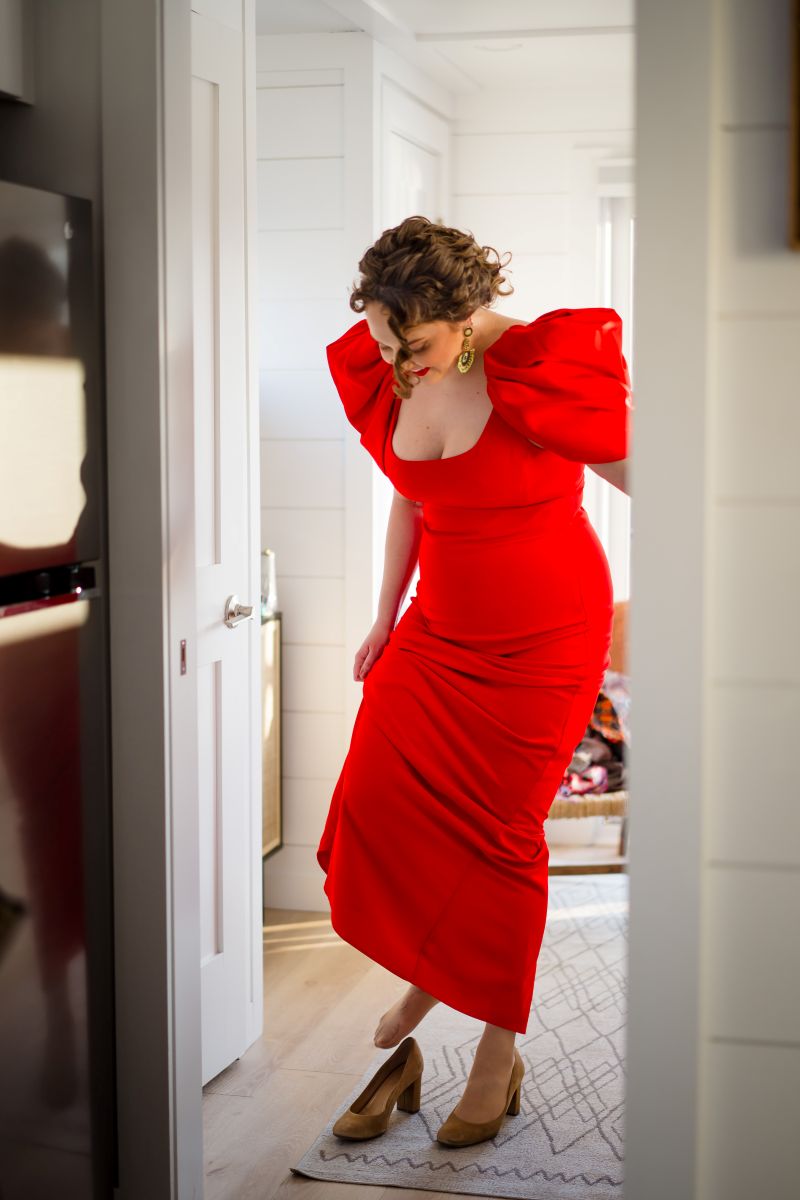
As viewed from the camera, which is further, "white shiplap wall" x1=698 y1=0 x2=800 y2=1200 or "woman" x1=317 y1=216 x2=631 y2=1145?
"woman" x1=317 y1=216 x2=631 y2=1145

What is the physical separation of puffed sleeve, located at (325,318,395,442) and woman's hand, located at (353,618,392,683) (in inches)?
15.7

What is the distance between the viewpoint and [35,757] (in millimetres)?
1907

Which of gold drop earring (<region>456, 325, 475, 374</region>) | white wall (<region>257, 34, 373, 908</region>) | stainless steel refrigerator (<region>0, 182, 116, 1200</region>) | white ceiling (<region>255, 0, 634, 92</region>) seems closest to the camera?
stainless steel refrigerator (<region>0, 182, 116, 1200</region>)

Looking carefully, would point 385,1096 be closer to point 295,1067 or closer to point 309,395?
point 295,1067

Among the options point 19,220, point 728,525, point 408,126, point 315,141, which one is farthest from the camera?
point 408,126

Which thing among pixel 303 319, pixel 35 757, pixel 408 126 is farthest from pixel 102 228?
pixel 408 126

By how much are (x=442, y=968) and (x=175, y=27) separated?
5.62 feet

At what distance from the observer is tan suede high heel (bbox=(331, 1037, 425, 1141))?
2.62m

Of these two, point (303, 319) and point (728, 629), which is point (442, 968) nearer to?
point (728, 629)

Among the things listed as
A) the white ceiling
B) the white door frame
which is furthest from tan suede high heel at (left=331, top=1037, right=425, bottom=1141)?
the white ceiling

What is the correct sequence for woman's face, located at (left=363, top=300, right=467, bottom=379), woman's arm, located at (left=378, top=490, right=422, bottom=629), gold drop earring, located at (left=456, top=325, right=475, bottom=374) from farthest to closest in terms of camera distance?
woman's arm, located at (left=378, top=490, right=422, bottom=629), gold drop earring, located at (left=456, top=325, right=475, bottom=374), woman's face, located at (left=363, top=300, right=467, bottom=379)

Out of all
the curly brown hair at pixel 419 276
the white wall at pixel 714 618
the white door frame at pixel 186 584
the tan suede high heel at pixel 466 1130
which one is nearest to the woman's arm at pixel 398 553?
the curly brown hair at pixel 419 276

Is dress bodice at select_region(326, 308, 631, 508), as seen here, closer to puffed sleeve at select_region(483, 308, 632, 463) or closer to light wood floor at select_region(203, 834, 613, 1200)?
puffed sleeve at select_region(483, 308, 632, 463)

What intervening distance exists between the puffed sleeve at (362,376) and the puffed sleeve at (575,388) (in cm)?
37
